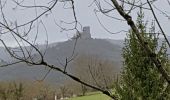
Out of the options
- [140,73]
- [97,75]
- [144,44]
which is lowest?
[140,73]

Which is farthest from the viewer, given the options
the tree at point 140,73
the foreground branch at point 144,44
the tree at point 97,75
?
the tree at point 140,73

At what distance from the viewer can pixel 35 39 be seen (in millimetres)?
3924

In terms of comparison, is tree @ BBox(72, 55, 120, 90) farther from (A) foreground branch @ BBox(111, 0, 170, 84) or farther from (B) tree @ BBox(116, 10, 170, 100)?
(B) tree @ BBox(116, 10, 170, 100)

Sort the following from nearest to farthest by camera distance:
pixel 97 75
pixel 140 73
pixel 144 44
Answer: pixel 144 44 < pixel 97 75 < pixel 140 73

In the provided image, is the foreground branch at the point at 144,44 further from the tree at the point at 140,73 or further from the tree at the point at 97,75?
the tree at the point at 140,73

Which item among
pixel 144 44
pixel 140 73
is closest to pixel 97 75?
pixel 144 44

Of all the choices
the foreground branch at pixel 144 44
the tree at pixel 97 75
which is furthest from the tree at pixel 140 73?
the foreground branch at pixel 144 44

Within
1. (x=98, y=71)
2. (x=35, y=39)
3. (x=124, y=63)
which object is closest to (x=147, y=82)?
(x=124, y=63)

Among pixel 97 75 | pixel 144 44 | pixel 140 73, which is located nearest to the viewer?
pixel 144 44

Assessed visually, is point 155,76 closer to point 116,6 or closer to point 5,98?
point 116,6

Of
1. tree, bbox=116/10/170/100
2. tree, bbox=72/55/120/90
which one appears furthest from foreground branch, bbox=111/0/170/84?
tree, bbox=116/10/170/100

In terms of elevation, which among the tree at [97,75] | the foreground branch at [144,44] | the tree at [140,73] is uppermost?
the foreground branch at [144,44]

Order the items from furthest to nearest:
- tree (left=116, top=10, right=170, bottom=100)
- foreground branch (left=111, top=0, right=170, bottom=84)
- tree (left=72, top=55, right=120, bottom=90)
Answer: tree (left=116, top=10, right=170, bottom=100), tree (left=72, top=55, right=120, bottom=90), foreground branch (left=111, top=0, right=170, bottom=84)

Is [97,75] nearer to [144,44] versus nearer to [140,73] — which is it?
[144,44]
